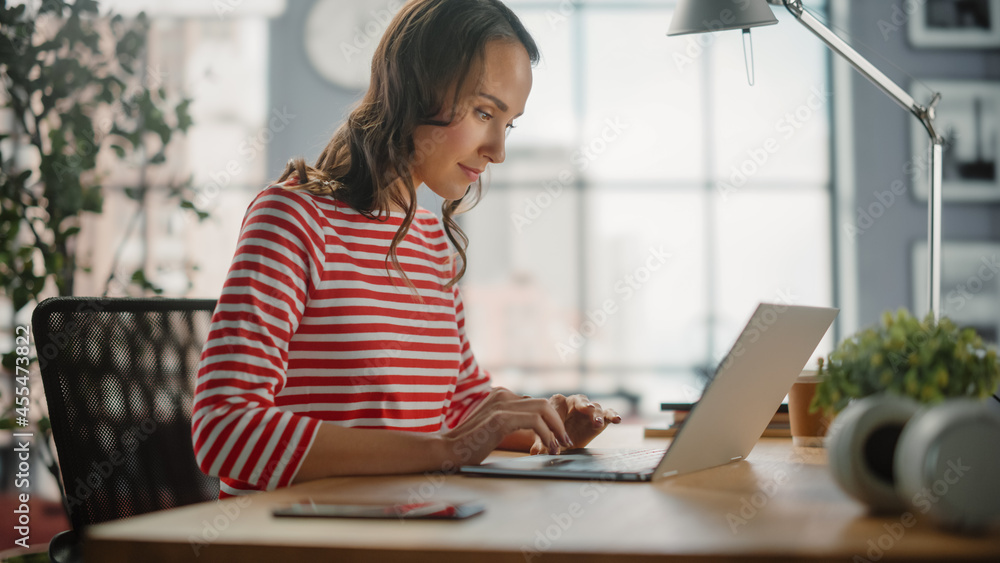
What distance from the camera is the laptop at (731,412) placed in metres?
0.76

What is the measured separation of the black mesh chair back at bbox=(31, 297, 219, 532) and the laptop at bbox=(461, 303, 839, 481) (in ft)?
1.53

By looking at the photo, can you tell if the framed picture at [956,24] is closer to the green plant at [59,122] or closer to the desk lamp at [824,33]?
the desk lamp at [824,33]

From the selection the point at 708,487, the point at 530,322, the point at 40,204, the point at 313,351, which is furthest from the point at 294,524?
the point at 530,322

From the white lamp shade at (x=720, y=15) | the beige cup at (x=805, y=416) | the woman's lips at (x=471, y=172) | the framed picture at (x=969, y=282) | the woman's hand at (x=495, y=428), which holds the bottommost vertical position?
the framed picture at (x=969, y=282)

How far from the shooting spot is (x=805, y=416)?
→ 114cm

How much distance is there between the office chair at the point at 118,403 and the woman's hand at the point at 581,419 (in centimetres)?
49

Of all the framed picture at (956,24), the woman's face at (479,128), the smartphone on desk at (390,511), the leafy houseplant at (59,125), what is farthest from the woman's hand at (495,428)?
the framed picture at (956,24)

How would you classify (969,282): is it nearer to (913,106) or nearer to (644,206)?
(644,206)

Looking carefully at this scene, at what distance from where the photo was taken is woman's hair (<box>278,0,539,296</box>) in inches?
43.3

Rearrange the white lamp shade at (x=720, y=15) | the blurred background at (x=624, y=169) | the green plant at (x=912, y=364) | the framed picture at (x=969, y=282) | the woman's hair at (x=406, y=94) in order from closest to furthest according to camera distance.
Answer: the green plant at (x=912, y=364) → the woman's hair at (x=406, y=94) → the white lamp shade at (x=720, y=15) → the framed picture at (x=969, y=282) → the blurred background at (x=624, y=169)

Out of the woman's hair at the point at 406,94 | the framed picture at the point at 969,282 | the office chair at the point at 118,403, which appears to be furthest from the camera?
the framed picture at the point at 969,282

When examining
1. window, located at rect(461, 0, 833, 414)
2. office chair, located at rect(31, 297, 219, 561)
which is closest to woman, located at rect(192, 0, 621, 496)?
office chair, located at rect(31, 297, 219, 561)

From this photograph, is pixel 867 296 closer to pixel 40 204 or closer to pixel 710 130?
pixel 710 130

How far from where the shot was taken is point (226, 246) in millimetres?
4078
